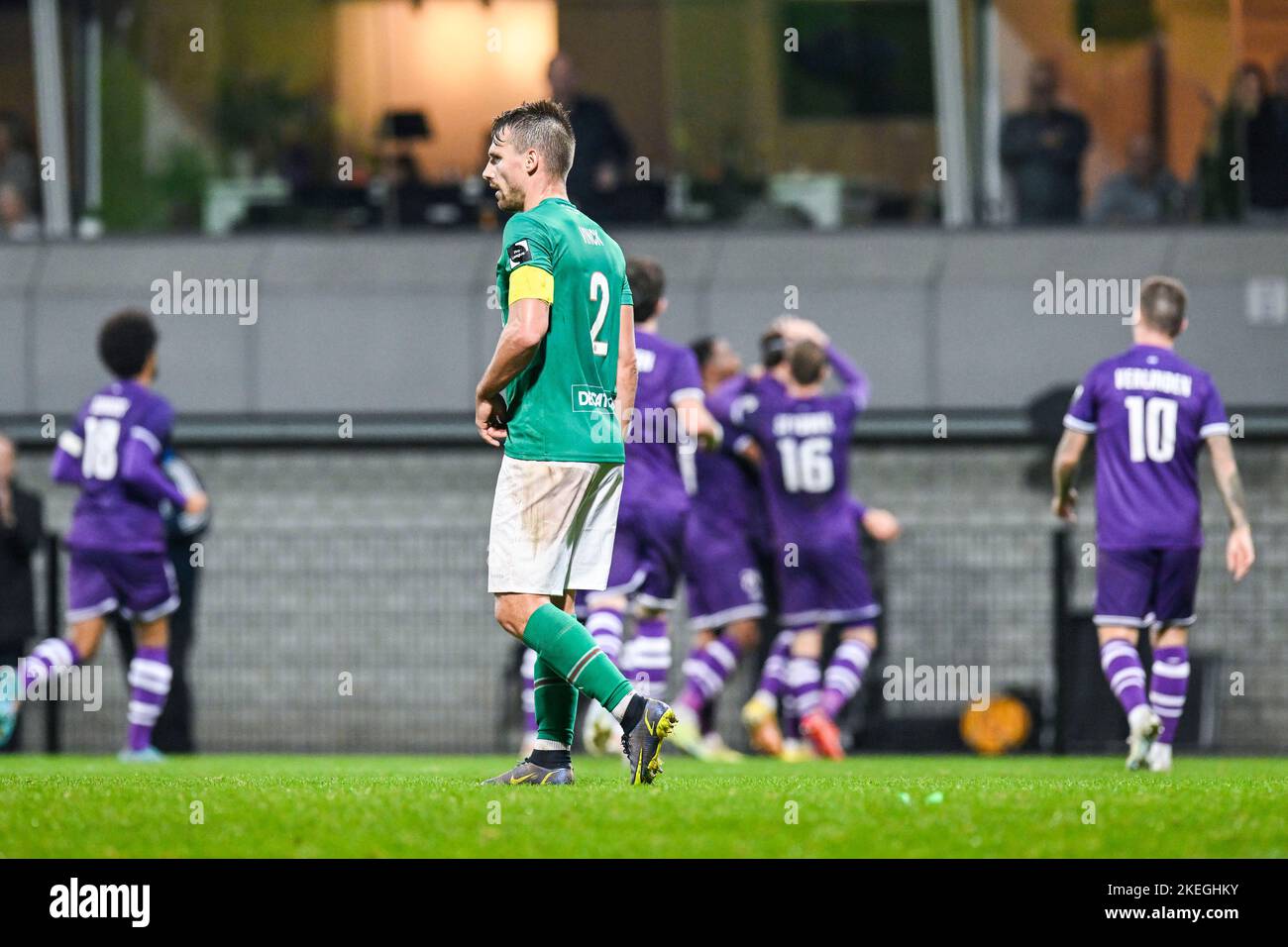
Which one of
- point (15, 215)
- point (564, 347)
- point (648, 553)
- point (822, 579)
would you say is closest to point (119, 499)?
point (648, 553)

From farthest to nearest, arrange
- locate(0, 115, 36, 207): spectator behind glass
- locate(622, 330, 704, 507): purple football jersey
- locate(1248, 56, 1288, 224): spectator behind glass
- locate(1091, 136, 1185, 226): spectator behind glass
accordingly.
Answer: locate(0, 115, 36, 207): spectator behind glass < locate(1091, 136, 1185, 226): spectator behind glass < locate(1248, 56, 1288, 224): spectator behind glass < locate(622, 330, 704, 507): purple football jersey

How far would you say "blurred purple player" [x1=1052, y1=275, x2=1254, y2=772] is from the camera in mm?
9414

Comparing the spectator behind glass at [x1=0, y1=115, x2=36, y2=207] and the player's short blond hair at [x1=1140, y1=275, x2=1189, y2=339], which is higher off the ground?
the spectator behind glass at [x1=0, y1=115, x2=36, y2=207]

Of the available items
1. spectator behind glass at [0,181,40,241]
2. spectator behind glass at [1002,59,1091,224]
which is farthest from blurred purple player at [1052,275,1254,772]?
spectator behind glass at [0,181,40,241]

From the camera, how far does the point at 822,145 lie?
16922 mm

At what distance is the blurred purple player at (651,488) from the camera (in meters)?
10.4

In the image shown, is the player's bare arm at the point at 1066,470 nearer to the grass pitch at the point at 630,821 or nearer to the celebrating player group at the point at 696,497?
the celebrating player group at the point at 696,497

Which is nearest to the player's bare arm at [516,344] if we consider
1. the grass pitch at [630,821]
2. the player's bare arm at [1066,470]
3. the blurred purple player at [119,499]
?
the grass pitch at [630,821]

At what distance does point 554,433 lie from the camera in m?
6.62

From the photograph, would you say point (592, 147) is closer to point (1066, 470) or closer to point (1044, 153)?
point (1044, 153)

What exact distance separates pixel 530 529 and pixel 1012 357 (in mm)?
10230

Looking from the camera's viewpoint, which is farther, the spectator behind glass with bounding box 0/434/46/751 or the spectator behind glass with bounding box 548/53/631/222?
the spectator behind glass with bounding box 548/53/631/222

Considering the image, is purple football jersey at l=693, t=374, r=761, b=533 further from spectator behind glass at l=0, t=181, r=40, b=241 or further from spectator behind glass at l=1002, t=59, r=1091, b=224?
spectator behind glass at l=0, t=181, r=40, b=241
